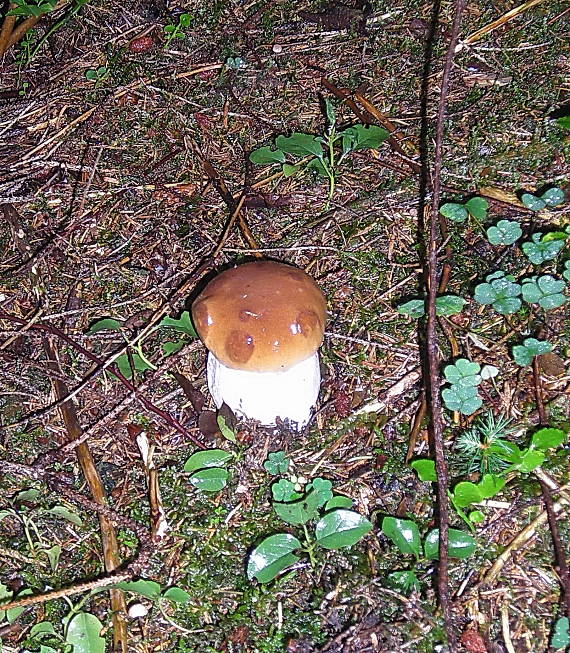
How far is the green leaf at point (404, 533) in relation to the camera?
1812 millimetres

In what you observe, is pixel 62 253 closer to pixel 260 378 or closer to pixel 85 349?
pixel 85 349

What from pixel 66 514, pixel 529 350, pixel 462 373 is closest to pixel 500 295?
pixel 529 350

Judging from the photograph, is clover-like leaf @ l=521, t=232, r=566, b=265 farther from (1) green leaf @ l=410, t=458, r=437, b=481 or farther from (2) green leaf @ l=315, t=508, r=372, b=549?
(2) green leaf @ l=315, t=508, r=372, b=549

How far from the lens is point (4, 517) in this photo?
6.72 ft

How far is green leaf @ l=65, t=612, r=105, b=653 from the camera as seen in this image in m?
1.75

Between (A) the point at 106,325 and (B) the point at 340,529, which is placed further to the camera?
(A) the point at 106,325

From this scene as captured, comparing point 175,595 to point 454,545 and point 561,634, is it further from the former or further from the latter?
point 561,634

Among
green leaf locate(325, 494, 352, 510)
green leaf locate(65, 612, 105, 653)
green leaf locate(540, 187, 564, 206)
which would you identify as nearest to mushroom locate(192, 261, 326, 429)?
green leaf locate(325, 494, 352, 510)

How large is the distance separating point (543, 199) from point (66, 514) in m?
2.19

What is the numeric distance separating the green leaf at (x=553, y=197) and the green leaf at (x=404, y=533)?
155cm

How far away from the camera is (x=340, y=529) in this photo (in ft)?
6.06

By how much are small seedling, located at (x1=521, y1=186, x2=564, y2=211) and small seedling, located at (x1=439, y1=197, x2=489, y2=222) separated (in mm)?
168

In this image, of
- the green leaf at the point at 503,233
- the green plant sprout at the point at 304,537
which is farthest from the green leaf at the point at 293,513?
the green leaf at the point at 503,233

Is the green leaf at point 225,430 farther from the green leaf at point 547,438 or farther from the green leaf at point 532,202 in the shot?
the green leaf at point 532,202
